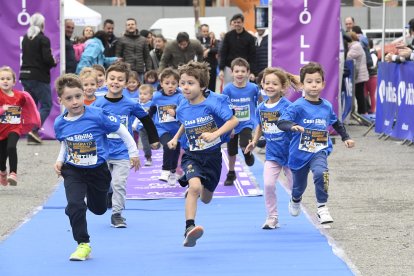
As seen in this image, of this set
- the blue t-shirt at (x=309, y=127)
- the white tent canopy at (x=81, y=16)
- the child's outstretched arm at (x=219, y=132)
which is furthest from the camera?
the white tent canopy at (x=81, y=16)

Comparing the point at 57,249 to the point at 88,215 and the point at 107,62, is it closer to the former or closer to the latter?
the point at 88,215

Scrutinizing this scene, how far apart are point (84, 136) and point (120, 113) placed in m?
2.03

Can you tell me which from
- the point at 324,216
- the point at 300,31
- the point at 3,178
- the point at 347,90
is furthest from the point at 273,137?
the point at 347,90

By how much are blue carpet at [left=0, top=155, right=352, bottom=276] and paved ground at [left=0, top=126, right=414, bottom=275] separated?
23cm

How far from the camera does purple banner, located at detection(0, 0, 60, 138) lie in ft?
63.8

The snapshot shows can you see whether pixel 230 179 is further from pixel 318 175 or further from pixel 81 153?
pixel 81 153

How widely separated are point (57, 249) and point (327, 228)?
2497mm

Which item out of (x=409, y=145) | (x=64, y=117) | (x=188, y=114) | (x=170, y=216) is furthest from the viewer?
(x=409, y=145)

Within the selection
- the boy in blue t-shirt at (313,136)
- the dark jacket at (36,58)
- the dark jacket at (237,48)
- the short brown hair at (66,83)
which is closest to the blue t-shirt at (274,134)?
the boy in blue t-shirt at (313,136)

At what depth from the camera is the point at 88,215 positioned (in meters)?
10.9

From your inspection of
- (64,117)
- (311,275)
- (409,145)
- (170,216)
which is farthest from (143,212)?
(409,145)

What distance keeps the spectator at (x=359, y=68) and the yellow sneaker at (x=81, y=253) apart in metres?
14.8

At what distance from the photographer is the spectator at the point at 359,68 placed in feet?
73.2

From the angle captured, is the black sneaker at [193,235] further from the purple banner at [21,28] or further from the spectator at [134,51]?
the spectator at [134,51]
